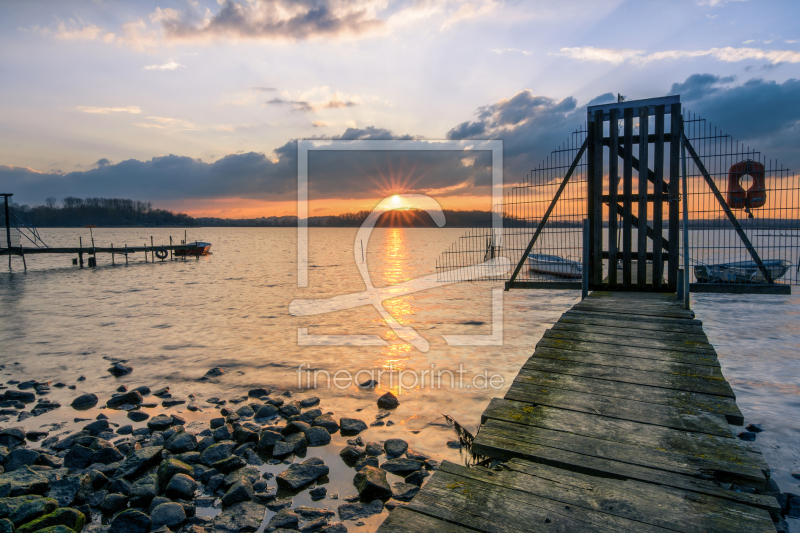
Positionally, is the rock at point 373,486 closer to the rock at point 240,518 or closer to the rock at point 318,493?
the rock at point 318,493

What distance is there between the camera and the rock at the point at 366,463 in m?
5.62

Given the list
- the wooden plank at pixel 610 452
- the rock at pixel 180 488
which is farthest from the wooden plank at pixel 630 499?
the rock at pixel 180 488

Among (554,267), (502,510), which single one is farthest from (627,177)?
(554,267)

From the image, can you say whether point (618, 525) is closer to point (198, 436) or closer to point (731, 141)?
point (198, 436)

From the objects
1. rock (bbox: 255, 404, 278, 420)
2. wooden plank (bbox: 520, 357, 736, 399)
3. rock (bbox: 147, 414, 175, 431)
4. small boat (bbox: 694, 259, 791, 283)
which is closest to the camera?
wooden plank (bbox: 520, 357, 736, 399)

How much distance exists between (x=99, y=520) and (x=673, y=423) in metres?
5.54

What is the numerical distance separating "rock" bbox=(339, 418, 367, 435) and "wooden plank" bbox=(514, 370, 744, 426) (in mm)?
3109

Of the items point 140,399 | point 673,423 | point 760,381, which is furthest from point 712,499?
point 140,399

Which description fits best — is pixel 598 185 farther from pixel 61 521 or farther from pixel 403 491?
pixel 61 521

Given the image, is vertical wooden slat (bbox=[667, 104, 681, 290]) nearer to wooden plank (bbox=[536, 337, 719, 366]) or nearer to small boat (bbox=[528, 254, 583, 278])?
wooden plank (bbox=[536, 337, 719, 366])

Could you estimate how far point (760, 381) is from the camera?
8.67 meters

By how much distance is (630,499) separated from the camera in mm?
2662

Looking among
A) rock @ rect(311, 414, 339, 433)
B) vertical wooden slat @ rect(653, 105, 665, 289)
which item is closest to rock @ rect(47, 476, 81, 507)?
rock @ rect(311, 414, 339, 433)

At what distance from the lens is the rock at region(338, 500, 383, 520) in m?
4.67
